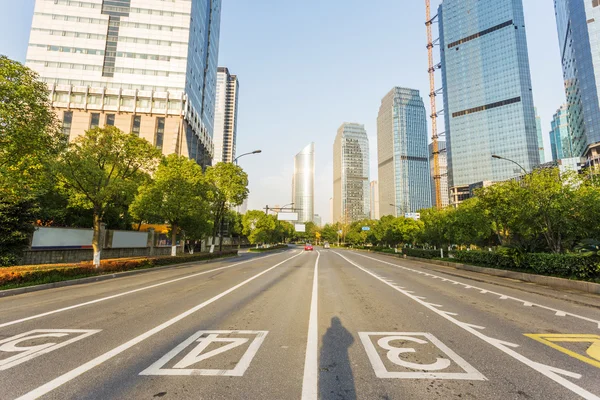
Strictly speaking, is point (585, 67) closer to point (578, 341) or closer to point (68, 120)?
point (578, 341)

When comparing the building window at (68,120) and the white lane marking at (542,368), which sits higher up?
the building window at (68,120)

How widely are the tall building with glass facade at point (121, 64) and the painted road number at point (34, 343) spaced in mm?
64189

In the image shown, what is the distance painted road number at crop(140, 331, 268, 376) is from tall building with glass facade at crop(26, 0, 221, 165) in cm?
6562

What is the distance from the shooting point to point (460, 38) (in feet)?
519

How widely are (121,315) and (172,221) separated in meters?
20.3

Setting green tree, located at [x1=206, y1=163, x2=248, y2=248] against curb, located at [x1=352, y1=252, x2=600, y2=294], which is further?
green tree, located at [x1=206, y1=163, x2=248, y2=248]

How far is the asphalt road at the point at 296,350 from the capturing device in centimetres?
322

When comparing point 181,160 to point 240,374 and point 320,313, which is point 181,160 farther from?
point 240,374

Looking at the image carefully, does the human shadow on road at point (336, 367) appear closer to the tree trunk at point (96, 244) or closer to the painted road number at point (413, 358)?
the painted road number at point (413, 358)

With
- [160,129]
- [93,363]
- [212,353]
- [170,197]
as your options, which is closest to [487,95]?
[160,129]

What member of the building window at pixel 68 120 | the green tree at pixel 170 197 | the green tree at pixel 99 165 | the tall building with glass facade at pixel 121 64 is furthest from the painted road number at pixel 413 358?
the building window at pixel 68 120

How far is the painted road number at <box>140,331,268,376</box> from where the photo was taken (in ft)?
11.9

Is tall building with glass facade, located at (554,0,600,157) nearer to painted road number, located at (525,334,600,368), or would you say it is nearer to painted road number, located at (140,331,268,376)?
painted road number, located at (525,334,600,368)

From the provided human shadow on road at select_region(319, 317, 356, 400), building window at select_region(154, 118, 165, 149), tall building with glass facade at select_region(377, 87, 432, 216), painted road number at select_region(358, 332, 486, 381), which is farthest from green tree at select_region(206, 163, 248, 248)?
tall building with glass facade at select_region(377, 87, 432, 216)
